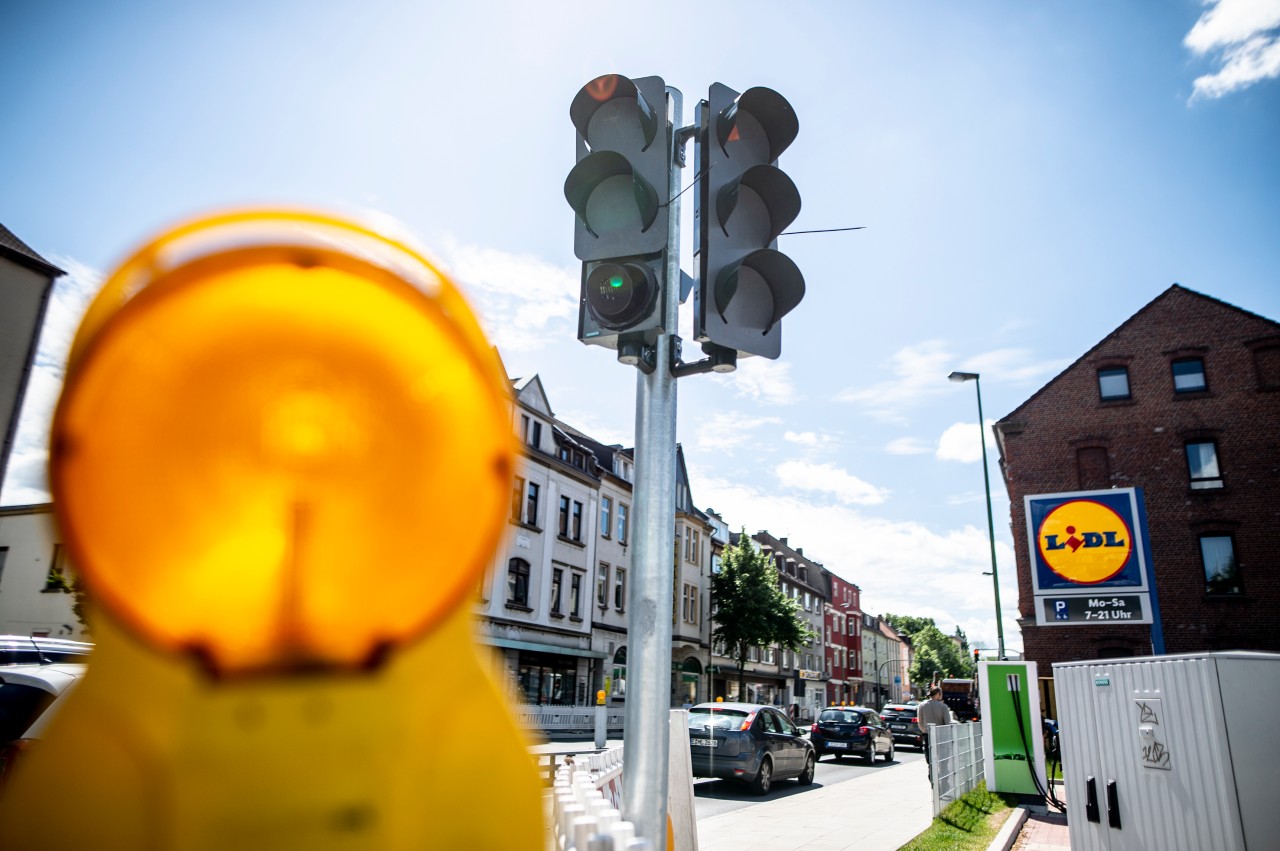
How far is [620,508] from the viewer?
127ft

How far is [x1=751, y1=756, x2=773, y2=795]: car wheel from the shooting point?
14.4 meters

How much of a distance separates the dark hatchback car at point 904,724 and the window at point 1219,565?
37.1 feet

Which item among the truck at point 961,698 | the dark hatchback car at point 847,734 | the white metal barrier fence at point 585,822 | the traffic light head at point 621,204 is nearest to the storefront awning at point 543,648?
the dark hatchback car at point 847,734

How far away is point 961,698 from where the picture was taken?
36.6 m

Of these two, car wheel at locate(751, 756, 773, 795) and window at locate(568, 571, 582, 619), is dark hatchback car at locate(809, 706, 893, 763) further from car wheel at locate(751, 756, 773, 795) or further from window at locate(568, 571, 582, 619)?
window at locate(568, 571, 582, 619)

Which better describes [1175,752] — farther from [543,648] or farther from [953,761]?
[543,648]

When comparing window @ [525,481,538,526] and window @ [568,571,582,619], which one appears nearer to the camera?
window @ [525,481,538,526]

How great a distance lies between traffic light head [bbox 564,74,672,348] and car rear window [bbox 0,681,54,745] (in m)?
6.85

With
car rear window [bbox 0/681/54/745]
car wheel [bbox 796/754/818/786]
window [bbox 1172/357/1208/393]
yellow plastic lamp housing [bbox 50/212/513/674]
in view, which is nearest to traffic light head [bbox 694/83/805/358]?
yellow plastic lamp housing [bbox 50/212/513/674]

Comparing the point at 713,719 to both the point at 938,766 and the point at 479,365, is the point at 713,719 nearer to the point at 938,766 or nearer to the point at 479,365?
the point at 938,766

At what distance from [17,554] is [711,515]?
36606 millimetres

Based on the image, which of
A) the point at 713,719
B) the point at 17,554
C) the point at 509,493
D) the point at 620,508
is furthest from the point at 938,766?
the point at 17,554

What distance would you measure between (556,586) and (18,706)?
27149 millimetres

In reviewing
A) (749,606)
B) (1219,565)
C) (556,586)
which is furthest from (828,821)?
(749,606)
